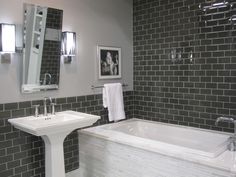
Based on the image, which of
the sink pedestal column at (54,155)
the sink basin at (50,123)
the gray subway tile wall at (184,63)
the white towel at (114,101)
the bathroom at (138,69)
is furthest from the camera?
the white towel at (114,101)

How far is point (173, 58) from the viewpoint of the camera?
3482 mm

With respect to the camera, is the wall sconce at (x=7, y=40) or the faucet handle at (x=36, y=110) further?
the faucet handle at (x=36, y=110)

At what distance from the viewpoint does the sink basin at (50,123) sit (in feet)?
7.58

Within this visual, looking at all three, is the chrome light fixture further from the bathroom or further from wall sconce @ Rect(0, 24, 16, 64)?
the bathroom

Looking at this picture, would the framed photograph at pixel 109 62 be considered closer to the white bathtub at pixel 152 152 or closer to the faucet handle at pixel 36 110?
the white bathtub at pixel 152 152

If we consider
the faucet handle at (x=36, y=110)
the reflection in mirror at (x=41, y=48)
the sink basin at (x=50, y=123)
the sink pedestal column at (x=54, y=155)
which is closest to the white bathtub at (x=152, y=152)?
the sink basin at (x=50, y=123)

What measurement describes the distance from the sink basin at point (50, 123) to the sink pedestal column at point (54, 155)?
0.54 feet

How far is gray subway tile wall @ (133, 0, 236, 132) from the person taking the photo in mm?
3004

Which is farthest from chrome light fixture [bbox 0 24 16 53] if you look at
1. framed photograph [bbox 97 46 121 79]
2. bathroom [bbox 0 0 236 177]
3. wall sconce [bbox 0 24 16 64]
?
framed photograph [bbox 97 46 121 79]

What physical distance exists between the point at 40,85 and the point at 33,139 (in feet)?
2.08

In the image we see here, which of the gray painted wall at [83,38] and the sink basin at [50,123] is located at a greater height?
the gray painted wall at [83,38]

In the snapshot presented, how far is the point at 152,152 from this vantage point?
2.49 metres

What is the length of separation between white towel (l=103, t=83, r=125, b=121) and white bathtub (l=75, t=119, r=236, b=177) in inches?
5.4

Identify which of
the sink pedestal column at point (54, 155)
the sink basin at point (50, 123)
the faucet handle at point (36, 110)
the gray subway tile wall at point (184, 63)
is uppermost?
the gray subway tile wall at point (184, 63)
